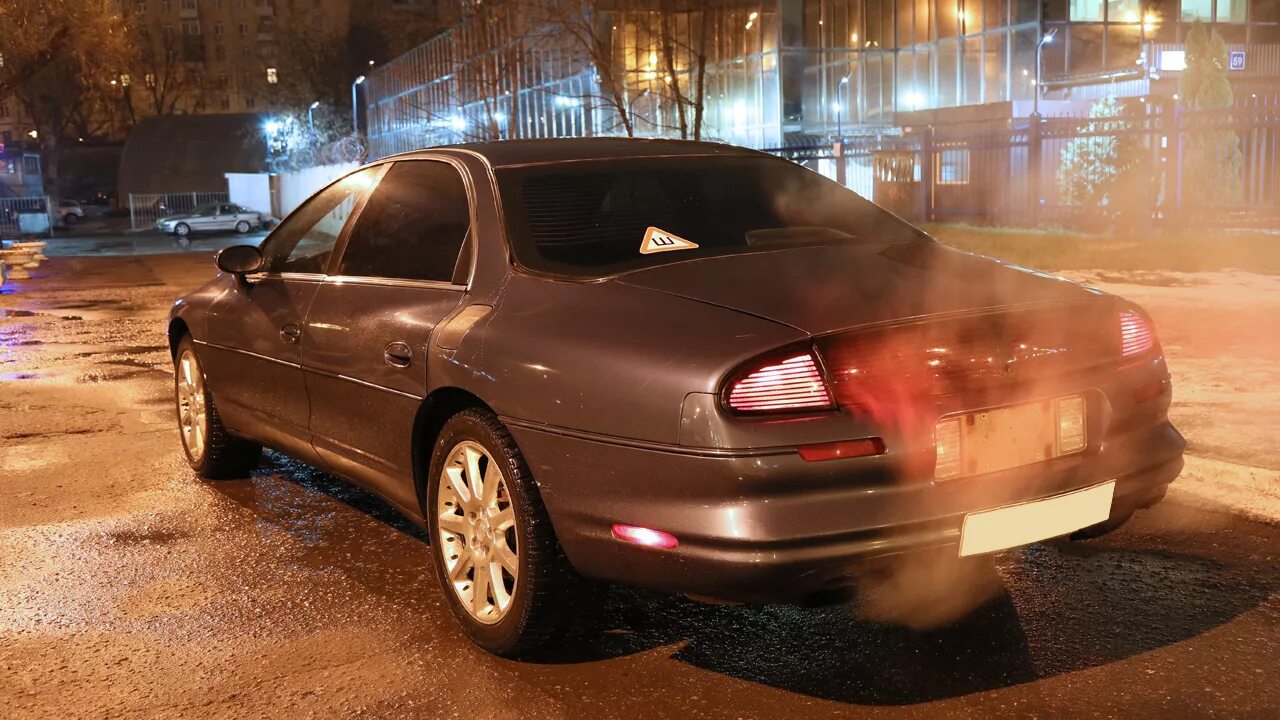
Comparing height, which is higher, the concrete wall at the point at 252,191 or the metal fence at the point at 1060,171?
the concrete wall at the point at 252,191

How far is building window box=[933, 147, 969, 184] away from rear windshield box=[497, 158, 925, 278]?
17.5m

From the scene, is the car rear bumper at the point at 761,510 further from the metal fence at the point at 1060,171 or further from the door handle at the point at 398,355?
the metal fence at the point at 1060,171

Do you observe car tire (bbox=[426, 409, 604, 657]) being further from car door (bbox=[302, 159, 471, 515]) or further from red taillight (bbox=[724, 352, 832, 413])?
red taillight (bbox=[724, 352, 832, 413])

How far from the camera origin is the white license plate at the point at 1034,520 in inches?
135

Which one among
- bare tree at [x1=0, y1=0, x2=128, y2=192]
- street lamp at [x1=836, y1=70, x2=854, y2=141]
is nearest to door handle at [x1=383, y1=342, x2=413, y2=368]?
bare tree at [x1=0, y1=0, x2=128, y2=192]

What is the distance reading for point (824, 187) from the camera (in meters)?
5.01

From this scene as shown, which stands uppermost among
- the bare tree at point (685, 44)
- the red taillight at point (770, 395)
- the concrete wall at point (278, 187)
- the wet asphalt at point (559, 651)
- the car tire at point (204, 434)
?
the bare tree at point (685, 44)

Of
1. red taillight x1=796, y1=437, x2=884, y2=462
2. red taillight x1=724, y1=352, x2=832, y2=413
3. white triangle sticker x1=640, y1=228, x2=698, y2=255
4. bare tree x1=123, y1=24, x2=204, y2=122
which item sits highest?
bare tree x1=123, y1=24, x2=204, y2=122

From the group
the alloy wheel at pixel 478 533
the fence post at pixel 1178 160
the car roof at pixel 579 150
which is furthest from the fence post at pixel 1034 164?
the alloy wheel at pixel 478 533

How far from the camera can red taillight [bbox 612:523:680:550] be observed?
3.38m

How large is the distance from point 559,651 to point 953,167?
19621 millimetres

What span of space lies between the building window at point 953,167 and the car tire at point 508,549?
1877cm

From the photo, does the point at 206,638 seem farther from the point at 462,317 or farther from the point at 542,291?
the point at 542,291

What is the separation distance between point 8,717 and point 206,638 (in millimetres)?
715
